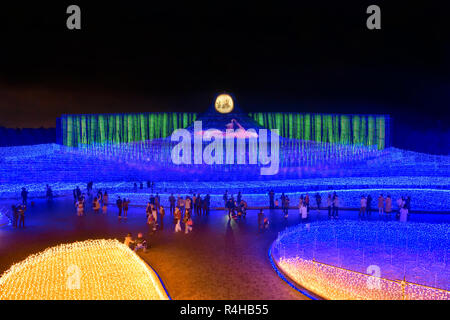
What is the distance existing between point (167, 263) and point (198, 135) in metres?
21.2

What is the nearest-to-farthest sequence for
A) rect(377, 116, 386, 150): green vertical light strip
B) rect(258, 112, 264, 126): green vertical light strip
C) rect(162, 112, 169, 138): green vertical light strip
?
rect(377, 116, 386, 150): green vertical light strip → rect(258, 112, 264, 126): green vertical light strip → rect(162, 112, 169, 138): green vertical light strip

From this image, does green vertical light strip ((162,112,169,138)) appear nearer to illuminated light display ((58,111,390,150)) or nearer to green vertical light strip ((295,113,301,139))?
illuminated light display ((58,111,390,150))

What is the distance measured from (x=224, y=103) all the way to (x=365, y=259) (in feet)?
75.0

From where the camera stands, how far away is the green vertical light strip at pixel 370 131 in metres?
29.6

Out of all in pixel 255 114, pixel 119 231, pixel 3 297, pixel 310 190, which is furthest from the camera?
pixel 255 114

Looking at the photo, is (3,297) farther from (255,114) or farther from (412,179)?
(255,114)

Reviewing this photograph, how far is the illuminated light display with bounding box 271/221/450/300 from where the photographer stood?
6.77m

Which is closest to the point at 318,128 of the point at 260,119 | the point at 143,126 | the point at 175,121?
the point at 260,119

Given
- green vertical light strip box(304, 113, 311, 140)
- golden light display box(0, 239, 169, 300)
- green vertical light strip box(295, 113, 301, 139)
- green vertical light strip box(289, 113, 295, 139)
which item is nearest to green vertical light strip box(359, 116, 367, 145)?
green vertical light strip box(304, 113, 311, 140)

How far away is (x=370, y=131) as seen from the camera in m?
29.8

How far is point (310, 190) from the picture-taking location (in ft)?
57.5

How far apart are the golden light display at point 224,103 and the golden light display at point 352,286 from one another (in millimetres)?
23285

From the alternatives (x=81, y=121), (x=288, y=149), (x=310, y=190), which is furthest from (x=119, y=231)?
(x=81, y=121)

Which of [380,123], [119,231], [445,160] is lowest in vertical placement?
[119,231]
